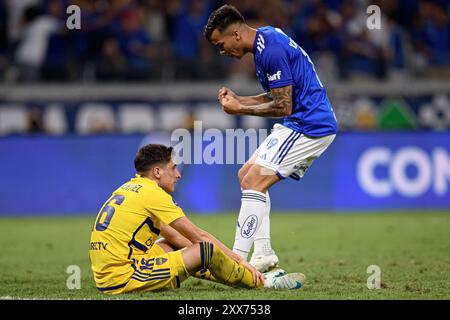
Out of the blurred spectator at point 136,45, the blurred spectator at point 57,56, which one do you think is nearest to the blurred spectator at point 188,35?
the blurred spectator at point 136,45

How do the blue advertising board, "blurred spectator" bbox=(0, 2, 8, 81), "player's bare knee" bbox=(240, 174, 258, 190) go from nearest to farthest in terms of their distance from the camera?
"player's bare knee" bbox=(240, 174, 258, 190), the blue advertising board, "blurred spectator" bbox=(0, 2, 8, 81)

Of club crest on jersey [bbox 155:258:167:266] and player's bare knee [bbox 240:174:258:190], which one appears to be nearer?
club crest on jersey [bbox 155:258:167:266]

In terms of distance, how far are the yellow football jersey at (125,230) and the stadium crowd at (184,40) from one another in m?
11.1

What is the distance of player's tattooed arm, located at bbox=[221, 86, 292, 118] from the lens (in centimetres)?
770

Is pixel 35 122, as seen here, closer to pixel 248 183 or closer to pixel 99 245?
pixel 248 183

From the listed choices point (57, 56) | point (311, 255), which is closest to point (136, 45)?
point (57, 56)

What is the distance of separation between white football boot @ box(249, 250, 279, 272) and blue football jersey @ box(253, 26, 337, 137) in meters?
1.22

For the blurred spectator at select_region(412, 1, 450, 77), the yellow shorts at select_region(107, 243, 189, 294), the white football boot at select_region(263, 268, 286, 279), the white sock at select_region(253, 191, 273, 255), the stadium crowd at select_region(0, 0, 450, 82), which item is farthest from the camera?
the blurred spectator at select_region(412, 1, 450, 77)

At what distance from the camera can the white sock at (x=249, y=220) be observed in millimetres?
7711

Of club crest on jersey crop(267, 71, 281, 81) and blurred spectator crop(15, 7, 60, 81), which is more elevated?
blurred spectator crop(15, 7, 60, 81)

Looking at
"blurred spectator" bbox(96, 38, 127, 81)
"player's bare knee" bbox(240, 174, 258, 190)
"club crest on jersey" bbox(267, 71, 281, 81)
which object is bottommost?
"player's bare knee" bbox(240, 174, 258, 190)

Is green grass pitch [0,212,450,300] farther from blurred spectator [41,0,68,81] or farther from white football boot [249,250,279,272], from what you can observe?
blurred spectator [41,0,68,81]

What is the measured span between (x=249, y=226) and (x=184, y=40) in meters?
11.5

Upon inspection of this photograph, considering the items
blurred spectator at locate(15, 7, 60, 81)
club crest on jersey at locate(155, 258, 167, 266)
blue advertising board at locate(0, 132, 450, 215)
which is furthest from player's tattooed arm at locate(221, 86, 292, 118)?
blurred spectator at locate(15, 7, 60, 81)
